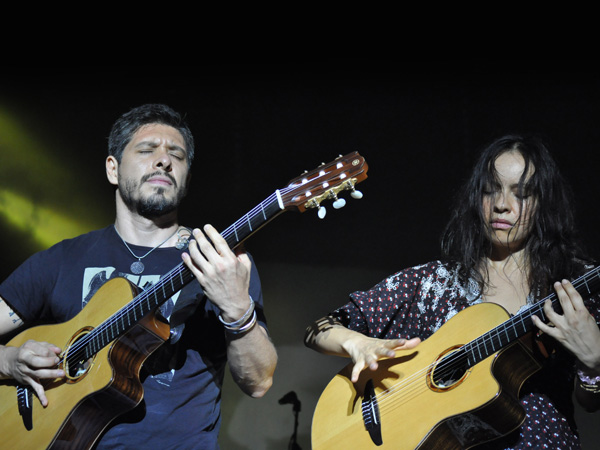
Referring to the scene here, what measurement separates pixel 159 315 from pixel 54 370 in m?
0.40

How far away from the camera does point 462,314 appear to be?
6.17ft

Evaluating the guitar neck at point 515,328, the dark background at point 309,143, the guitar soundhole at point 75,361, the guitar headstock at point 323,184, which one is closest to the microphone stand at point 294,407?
the dark background at point 309,143

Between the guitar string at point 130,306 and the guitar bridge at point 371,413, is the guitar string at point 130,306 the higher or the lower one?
the higher one

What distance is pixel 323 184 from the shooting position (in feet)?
5.86

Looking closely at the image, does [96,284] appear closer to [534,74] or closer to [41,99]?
[41,99]

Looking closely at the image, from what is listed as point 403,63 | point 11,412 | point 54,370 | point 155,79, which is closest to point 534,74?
point 403,63

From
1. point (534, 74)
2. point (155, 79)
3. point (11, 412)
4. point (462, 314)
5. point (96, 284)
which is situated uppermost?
point (155, 79)

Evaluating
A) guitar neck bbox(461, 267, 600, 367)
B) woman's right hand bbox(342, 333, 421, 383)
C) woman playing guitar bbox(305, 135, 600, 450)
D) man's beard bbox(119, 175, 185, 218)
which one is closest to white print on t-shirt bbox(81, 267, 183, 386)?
man's beard bbox(119, 175, 185, 218)

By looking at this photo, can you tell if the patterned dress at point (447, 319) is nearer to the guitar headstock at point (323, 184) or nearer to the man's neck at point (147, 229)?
the guitar headstock at point (323, 184)

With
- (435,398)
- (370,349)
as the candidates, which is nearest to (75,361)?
(370,349)

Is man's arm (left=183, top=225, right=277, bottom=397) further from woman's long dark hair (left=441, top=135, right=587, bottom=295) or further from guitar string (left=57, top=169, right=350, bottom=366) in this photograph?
woman's long dark hair (left=441, top=135, right=587, bottom=295)

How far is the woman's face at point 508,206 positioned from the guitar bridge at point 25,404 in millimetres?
1694

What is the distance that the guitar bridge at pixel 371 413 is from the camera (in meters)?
1.81

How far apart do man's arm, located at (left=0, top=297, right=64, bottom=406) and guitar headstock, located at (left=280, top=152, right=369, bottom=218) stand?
3.19 ft
